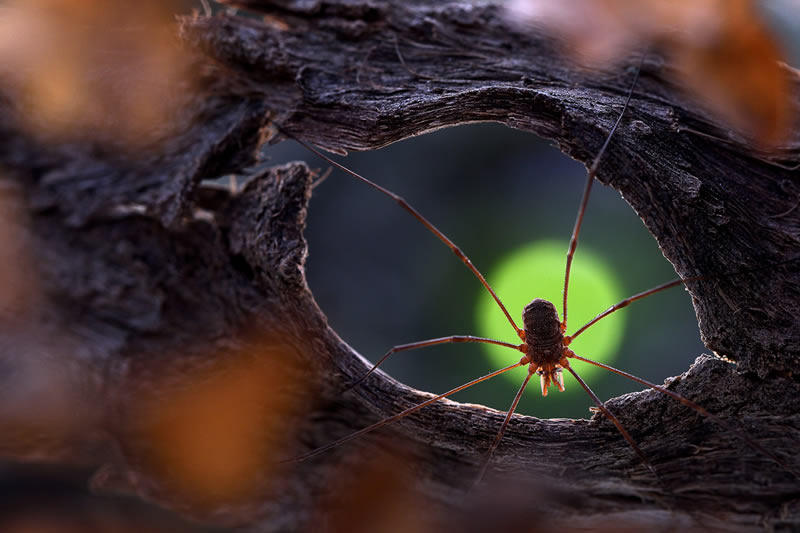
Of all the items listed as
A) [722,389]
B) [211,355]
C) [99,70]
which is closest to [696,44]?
[722,389]

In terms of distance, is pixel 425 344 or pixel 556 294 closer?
pixel 425 344

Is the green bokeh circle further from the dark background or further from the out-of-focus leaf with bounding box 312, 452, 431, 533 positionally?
the out-of-focus leaf with bounding box 312, 452, 431, 533

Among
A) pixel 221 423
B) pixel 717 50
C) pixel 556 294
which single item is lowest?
pixel 221 423

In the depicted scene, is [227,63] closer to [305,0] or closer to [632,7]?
[305,0]

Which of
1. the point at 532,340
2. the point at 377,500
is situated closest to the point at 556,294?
the point at 532,340

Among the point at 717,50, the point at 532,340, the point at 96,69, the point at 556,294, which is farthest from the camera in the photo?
the point at 556,294

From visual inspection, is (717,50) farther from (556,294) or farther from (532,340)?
(556,294)

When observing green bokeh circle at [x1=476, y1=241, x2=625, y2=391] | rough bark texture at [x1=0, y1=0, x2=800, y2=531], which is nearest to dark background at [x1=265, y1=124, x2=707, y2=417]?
green bokeh circle at [x1=476, y1=241, x2=625, y2=391]
